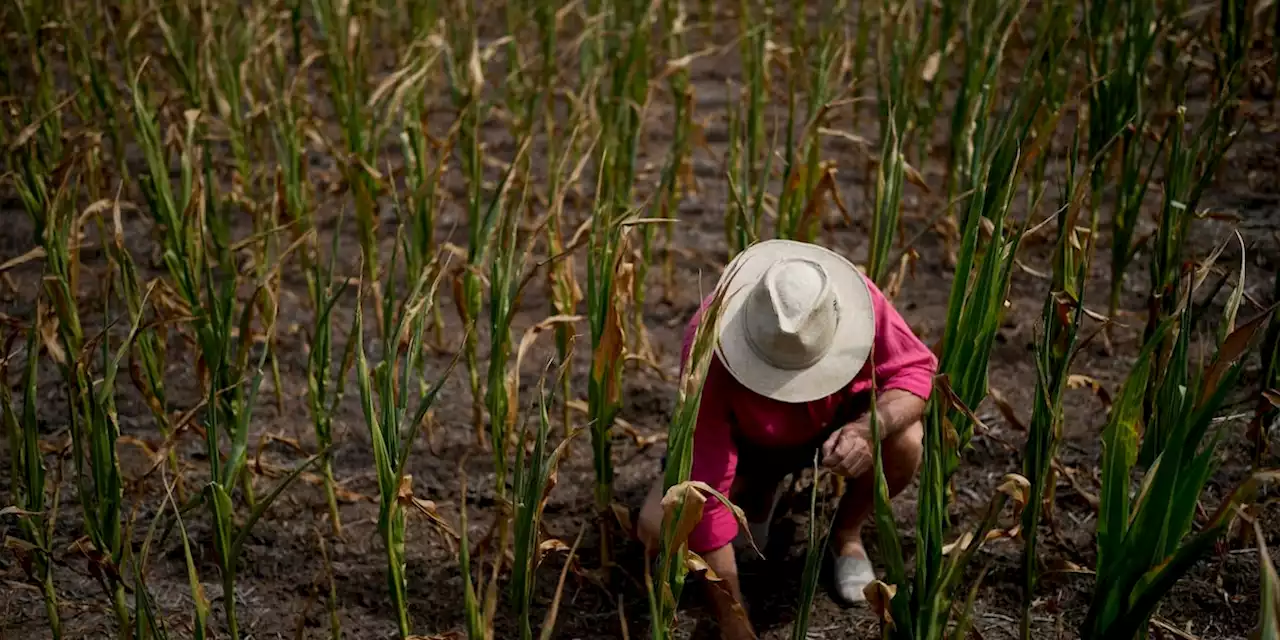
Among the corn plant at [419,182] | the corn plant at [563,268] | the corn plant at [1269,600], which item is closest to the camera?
the corn plant at [1269,600]

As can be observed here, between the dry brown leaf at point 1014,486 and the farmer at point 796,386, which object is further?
the farmer at point 796,386

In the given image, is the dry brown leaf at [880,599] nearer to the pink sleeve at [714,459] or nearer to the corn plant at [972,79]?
the pink sleeve at [714,459]

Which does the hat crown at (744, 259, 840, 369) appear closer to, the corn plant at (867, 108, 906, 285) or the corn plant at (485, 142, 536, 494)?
the corn plant at (867, 108, 906, 285)

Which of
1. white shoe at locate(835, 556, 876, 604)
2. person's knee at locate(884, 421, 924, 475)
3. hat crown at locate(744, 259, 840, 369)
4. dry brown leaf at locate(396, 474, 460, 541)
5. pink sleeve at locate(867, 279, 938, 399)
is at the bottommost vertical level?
white shoe at locate(835, 556, 876, 604)

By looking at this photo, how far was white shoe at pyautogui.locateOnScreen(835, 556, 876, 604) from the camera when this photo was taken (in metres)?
1.98

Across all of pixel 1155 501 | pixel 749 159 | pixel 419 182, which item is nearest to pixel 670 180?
pixel 749 159

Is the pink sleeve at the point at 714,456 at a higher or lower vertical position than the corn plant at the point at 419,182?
lower

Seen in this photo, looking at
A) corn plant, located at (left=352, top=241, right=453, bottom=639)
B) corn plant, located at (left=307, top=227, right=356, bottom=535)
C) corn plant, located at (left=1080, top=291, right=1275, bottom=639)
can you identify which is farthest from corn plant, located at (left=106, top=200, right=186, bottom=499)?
corn plant, located at (left=1080, top=291, right=1275, bottom=639)

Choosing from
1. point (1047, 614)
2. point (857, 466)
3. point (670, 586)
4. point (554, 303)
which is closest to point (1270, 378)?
point (1047, 614)

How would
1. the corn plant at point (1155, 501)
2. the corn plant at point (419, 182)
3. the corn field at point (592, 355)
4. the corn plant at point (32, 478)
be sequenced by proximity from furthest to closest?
the corn plant at point (419, 182), the corn plant at point (32, 478), the corn field at point (592, 355), the corn plant at point (1155, 501)

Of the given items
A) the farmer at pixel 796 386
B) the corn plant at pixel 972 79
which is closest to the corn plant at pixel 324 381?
the farmer at pixel 796 386

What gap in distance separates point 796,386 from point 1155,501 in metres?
0.56

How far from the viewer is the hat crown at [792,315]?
5.53 feet

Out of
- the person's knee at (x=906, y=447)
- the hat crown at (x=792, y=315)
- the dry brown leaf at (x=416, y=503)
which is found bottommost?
the person's knee at (x=906, y=447)
